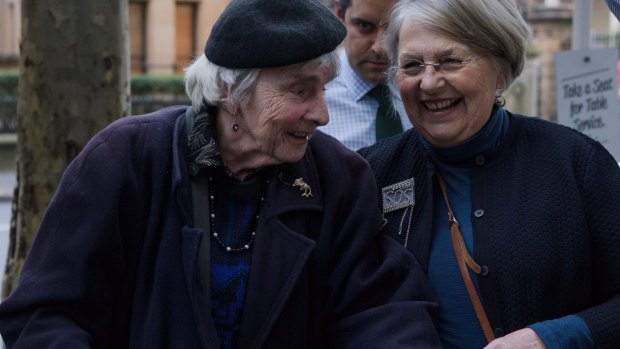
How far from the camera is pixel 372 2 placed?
371 centimetres

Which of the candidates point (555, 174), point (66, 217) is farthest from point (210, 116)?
point (555, 174)

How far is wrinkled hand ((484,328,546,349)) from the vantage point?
269 cm

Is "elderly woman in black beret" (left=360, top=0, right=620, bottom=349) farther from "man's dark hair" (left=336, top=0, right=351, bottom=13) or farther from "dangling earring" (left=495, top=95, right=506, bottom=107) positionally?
"man's dark hair" (left=336, top=0, right=351, bottom=13)

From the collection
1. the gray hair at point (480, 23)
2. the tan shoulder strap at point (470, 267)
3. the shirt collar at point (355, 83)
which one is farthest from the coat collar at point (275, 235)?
the shirt collar at point (355, 83)

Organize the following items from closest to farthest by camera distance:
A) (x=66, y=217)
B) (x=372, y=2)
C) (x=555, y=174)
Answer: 1. (x=66, y=217)
2. (x=555, y=174)
3. (x=372, y=2)

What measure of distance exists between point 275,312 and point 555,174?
2.76ft

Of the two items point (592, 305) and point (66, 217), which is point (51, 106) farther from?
point (592, 305)

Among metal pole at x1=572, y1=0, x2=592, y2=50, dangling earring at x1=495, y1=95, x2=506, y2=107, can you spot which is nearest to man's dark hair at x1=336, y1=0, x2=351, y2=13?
dangling earring at x1=495, y1=95, x2=506, y2=107

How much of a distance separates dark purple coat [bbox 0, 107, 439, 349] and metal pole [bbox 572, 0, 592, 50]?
8.97 ft

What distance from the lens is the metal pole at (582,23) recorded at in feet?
17.0

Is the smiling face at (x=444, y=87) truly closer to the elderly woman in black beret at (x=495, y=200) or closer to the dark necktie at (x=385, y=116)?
the elderly woman in black beret at (x=495, y=200)

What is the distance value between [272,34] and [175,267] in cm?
64

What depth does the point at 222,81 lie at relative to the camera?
2.78 meters

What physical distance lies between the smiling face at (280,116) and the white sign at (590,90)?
2541mm
